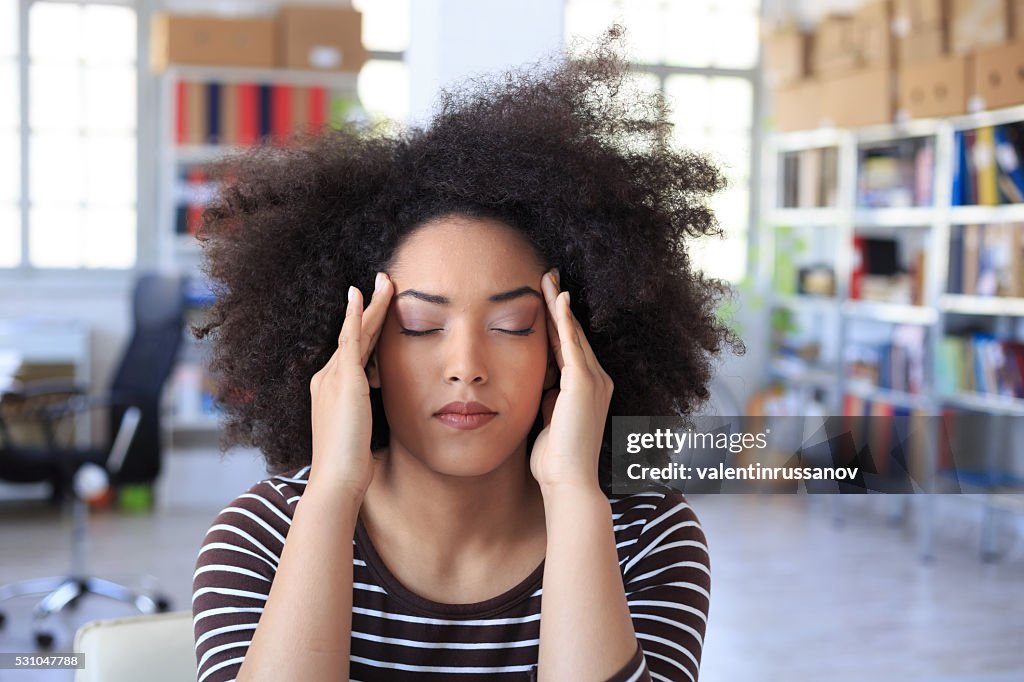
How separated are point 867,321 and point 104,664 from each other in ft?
15.9

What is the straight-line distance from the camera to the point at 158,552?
4109mm

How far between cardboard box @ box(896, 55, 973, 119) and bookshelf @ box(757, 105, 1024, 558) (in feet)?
0.24

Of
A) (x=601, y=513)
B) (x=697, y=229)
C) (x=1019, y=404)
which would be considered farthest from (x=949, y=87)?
(x=601, y=513)

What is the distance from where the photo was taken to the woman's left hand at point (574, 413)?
1.08 metres

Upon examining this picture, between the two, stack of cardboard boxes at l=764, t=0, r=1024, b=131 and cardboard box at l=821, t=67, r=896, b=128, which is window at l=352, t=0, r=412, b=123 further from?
cardboard box at l=821, t=67, r=896, b=128

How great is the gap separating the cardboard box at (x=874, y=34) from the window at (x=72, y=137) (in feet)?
11.5

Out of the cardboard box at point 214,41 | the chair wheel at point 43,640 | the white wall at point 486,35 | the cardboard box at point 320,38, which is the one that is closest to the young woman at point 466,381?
the white wall at point 486,35

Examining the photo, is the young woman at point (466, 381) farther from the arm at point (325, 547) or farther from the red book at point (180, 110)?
the red book at point (180, 110)

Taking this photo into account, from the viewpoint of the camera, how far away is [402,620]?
1.15m

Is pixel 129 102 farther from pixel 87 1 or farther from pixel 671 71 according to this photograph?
pixel 671 71

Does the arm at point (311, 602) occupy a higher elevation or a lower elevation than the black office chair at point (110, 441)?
higher

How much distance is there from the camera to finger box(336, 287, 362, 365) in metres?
1.08

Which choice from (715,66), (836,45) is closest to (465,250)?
Result: (836,45)
